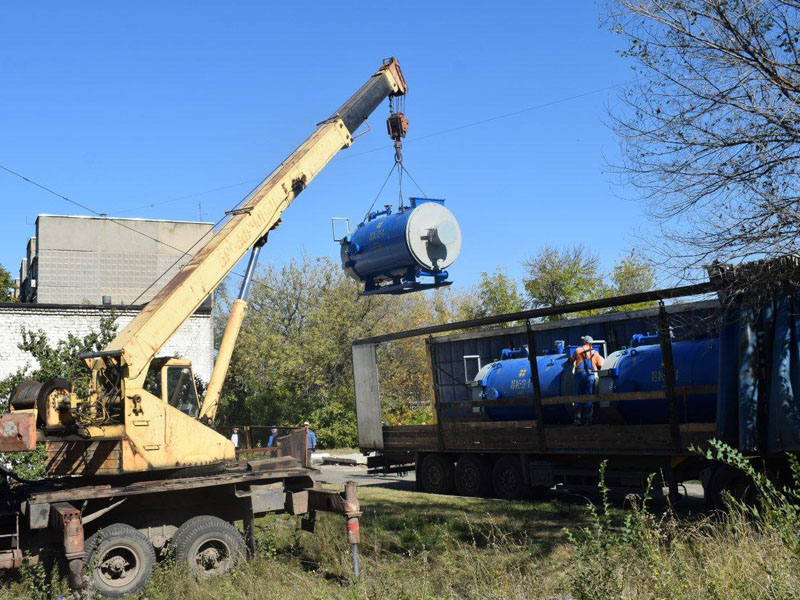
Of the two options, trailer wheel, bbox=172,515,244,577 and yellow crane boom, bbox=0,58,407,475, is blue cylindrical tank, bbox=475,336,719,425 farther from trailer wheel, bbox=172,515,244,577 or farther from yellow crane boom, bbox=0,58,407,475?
trailer wheel, bbox=172,515,244,577

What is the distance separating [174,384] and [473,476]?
7969 mm

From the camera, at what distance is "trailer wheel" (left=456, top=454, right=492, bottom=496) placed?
16.1 meters

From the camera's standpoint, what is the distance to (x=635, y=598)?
5.28 m

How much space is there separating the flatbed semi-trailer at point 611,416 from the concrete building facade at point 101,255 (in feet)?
51.0

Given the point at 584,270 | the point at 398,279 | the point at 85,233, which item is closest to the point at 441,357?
the point at 398,279

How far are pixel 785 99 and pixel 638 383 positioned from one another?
6608 millimetres

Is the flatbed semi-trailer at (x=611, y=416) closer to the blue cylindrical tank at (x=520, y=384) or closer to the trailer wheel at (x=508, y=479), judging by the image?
the trailer wheel at (x=508, y=479)

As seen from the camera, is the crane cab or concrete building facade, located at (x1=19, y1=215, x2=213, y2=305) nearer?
the crane cab

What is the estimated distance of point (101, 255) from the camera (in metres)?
31.8

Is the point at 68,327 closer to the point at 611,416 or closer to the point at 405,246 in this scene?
the point at 405,246

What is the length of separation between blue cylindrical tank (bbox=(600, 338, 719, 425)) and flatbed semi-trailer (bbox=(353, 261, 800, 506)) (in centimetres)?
11

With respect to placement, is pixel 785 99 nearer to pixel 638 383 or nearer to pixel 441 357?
pixel 638 383

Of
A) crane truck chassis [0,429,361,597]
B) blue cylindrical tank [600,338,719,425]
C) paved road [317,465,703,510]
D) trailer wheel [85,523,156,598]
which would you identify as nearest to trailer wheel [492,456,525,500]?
paved road [317,465,703,510]

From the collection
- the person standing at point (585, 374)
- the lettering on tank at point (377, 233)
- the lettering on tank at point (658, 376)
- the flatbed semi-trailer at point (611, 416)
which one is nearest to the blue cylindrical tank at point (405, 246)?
the lettering on tank at point (377, 233)
